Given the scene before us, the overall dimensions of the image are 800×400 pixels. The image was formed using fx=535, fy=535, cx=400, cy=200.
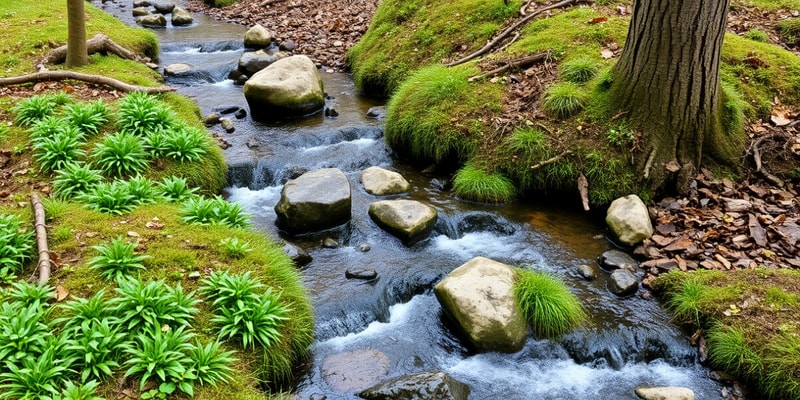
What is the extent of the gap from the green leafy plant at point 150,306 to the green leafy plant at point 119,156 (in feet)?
9.16

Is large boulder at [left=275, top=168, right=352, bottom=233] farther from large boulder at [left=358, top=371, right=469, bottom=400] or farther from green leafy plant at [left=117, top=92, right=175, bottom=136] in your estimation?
large boulder at [left=358, top=371, right=469, bottom=400]

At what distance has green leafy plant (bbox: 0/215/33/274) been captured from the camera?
4.94m

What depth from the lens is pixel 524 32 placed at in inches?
406

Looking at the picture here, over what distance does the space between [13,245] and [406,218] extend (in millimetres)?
4270

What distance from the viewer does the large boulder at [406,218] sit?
7.00m

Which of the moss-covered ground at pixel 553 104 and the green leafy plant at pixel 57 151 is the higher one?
the moss-covered ground at pixel 553 104

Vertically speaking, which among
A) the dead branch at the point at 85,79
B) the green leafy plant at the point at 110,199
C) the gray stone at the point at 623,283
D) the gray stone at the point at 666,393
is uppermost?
the dead branch at the point at 85,79

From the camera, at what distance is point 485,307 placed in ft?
17.5

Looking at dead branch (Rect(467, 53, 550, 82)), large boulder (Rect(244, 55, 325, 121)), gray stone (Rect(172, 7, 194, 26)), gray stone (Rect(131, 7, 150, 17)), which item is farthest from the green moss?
gray stone (Rect(131, 7, 150, 17))

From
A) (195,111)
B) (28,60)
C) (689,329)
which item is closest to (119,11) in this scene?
(28,60)

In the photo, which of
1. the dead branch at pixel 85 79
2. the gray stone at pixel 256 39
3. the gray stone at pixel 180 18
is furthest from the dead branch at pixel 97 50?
the gray stone at pixel 180 18

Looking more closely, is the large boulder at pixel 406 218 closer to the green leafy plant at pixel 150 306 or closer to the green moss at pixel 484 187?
the green moss at pixel 484 187

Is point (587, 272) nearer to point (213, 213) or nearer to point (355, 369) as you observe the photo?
point (355, 369)

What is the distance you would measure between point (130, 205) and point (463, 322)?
3.96m
